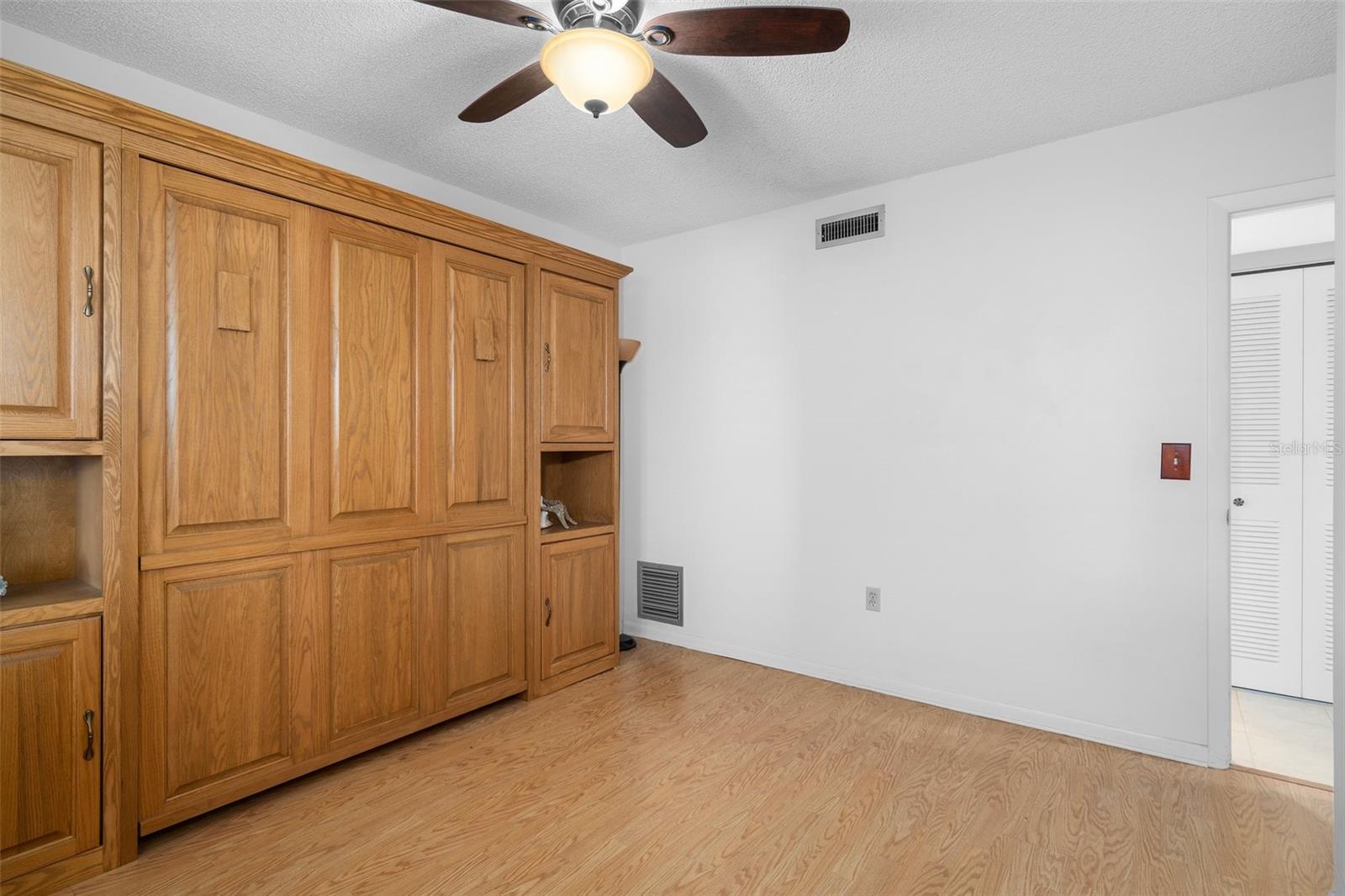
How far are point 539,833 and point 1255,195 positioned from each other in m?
3.51

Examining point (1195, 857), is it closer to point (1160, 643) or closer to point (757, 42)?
point (1160, 643)

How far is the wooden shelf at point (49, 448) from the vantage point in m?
1.75

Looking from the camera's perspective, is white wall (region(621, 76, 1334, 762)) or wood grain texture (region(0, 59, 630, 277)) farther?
white wall (region(621, 76, 1334, 762))

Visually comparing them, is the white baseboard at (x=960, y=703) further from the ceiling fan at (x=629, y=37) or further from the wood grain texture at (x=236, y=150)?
the ceiling fan at (x=629, y=37)

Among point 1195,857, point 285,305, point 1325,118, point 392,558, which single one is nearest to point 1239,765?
point 1195,857

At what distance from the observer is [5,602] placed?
1865 millimetres

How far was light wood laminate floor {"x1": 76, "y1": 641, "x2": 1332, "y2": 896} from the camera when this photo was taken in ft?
6.29

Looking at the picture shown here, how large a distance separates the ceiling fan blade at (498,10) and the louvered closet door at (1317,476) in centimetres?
383

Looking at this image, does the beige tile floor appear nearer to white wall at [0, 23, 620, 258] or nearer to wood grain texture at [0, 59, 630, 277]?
wood grain texture at [0, 59, 630, 277]

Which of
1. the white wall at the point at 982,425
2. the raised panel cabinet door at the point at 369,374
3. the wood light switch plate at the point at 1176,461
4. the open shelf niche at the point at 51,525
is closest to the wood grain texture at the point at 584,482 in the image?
the white wall at the point at 982,425

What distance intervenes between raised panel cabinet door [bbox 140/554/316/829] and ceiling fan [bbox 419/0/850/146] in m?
1.87

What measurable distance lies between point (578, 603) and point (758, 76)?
8.50 ft

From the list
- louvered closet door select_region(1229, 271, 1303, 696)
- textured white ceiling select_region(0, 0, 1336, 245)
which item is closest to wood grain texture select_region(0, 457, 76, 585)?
textured white ceiling select_region(0, 0, 1336, 245)

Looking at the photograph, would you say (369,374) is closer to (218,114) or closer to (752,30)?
(218,114)
